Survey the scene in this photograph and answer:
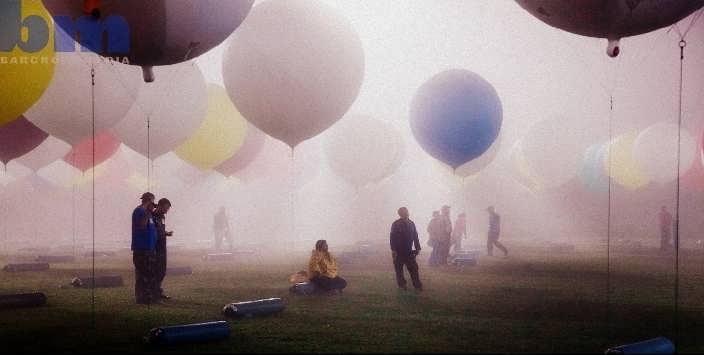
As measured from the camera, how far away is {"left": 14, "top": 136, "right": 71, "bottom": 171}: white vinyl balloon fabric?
17.3m

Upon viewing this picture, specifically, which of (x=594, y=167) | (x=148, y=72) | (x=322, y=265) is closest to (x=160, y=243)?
(x=322, y=265)

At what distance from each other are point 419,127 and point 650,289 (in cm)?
614

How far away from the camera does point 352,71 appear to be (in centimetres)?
1251

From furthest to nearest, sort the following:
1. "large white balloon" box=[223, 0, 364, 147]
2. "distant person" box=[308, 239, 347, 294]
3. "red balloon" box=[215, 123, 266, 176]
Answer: "red balloon" box=[215, 123, 266, 176], "distant person" box=[308, 239, 347, 294], "large white balloon" box=[223, 0, 364, 147]

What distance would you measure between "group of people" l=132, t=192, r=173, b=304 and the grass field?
1.07ft

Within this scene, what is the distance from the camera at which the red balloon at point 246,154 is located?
2012 centimetres

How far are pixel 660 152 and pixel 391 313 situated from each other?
57.3 ft

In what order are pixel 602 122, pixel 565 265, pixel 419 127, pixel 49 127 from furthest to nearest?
pixel 602 122
pixel 565 265
pixel 419 127
pixel 49 127

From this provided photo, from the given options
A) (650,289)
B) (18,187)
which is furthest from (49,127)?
(18,187)

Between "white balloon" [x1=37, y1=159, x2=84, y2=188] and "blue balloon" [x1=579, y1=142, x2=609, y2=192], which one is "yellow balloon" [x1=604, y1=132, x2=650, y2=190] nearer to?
"blue balloon" [x1=579, y1=142, x2=609, y2=192]

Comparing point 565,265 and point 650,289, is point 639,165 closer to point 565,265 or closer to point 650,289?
point 565,265

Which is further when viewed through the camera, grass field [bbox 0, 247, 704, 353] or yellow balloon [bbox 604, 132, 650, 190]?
yellow balloon [bbox 604, 132, 650, 190]

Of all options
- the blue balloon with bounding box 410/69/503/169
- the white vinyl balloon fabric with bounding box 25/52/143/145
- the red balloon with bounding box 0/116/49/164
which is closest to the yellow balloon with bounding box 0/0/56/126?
the white vinyl balloon fabric with bounding box 25/52/143/145

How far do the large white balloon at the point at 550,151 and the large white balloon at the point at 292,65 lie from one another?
500 inches
